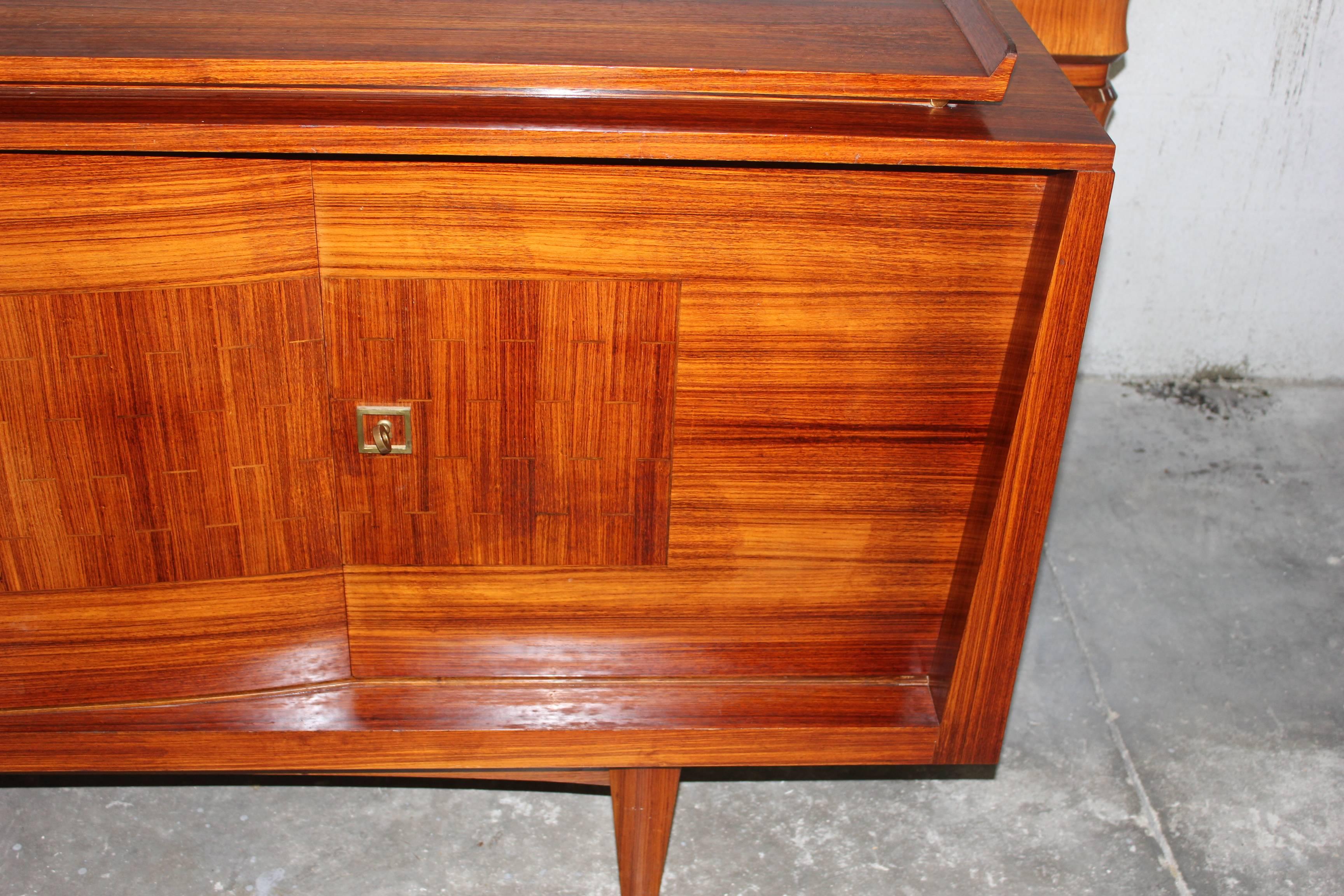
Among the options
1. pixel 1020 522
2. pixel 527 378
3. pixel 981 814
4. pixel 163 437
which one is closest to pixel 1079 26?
pixel 1020 522

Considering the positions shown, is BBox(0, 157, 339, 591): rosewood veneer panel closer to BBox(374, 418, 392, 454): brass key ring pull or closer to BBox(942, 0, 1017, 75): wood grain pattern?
BBox(374, 418, 392, 454): brass key ring pull

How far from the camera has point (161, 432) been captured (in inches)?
36.0

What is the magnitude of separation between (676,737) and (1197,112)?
55.5 inches

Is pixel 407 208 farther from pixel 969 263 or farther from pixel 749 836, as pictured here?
pixel 749 836

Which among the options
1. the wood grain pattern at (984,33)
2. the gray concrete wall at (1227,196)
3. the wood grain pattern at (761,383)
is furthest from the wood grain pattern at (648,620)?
the gray concrete wall at (1227,196)

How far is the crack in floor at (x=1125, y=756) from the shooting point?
4.41 ft

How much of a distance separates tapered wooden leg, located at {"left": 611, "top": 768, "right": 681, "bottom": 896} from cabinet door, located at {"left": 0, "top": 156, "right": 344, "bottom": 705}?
281 mm

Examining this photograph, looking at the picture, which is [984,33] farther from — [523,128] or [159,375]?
[159,375]

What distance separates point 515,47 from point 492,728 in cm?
50

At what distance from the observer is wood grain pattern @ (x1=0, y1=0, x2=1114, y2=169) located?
78 cm

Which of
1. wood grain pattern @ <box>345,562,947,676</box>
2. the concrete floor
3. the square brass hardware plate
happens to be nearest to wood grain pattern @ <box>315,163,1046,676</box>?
wood grain pattern @ <box>345,562,947,676</box>

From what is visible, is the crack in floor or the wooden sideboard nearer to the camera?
the wooden sideboard

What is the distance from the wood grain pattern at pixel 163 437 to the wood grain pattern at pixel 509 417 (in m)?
0.03

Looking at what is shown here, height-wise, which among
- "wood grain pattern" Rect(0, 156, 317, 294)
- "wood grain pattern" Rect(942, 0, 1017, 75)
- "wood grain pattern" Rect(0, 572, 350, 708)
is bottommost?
"wood grain pattern" Rect(0, 572, 350, 708)
